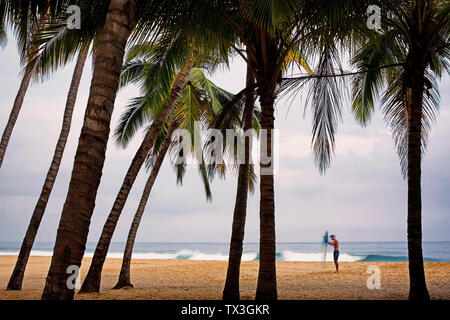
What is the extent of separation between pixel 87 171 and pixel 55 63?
18.6 feet

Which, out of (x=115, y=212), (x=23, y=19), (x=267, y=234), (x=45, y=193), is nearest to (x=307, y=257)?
(x=115, y=212)

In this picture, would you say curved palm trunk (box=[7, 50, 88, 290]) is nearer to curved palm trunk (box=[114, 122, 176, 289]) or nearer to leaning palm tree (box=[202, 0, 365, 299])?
curved palm trunk (box=[114, 122, 176, 289])

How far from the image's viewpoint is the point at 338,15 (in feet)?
20.3

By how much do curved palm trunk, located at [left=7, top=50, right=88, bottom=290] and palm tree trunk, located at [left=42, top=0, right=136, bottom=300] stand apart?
260 inches

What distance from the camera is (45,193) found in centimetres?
1058

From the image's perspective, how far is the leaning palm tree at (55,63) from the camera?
790cm

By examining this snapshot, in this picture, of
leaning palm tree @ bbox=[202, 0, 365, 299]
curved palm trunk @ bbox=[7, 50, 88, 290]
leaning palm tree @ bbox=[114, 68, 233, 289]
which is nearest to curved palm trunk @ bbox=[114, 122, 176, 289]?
leaning palm tree @ bbox=[114, 68, 233, 289]

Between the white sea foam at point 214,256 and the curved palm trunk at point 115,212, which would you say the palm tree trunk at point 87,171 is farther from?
the white sea foam at point 214,256

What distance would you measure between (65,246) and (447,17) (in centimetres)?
732

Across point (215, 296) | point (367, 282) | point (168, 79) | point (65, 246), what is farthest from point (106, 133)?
Result: point (367, 282)

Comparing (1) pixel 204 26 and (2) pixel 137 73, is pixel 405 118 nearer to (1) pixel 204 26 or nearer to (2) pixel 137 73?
(1) pixel 204 26

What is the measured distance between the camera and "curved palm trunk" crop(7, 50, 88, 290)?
10414 mm

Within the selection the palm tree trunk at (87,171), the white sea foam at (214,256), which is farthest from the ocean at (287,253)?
the palm tree trunk at (87,171)

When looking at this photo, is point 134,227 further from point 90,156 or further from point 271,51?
point 90,156
